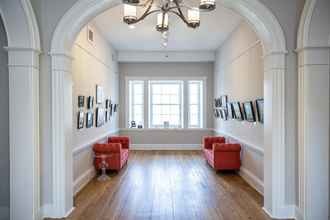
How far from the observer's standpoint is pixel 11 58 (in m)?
3.65

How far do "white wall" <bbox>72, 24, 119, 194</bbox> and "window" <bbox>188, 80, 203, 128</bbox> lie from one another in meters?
3.47

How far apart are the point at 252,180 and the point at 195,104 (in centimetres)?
556

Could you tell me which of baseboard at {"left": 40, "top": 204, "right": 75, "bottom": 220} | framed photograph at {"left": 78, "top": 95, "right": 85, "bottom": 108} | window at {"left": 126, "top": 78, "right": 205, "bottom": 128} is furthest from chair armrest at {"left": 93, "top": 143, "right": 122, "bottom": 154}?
window at {"left": 126, "top": 78, "right": 205, "bottom": 128}

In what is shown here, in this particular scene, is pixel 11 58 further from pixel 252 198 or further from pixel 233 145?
pixel 233 145

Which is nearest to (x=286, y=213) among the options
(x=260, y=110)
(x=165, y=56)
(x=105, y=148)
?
(x=260, y=110)

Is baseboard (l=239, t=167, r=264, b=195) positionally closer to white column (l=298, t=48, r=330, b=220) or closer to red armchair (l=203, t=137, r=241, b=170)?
red armchair (l=203, t=137, r=241, b=170)

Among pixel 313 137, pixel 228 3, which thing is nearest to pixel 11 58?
pixel 228 3

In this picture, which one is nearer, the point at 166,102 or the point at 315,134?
the point at 315,134

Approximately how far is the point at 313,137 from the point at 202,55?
286 inches

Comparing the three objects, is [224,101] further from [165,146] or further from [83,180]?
[83,180]

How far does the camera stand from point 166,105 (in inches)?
444

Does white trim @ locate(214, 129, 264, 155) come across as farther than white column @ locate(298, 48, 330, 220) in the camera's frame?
Yes

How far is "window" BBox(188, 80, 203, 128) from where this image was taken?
36.7 ft

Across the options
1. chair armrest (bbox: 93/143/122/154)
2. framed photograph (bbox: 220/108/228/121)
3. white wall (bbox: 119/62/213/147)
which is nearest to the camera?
chair armrest (bbox: 93/143/122/154)
